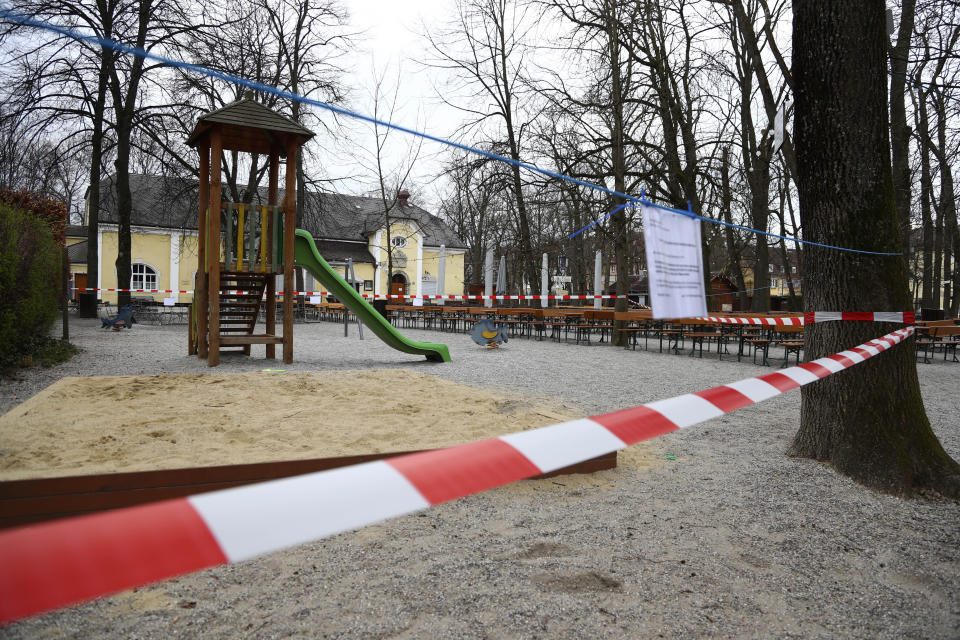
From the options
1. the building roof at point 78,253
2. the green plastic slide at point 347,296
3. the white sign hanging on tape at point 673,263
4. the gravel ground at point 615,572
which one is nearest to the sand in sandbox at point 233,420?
the gravel ground at point 615,572

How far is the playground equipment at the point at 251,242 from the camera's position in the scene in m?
9.66

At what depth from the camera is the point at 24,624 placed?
2266 millimetres

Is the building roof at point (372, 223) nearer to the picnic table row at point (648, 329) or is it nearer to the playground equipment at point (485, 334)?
the picnic table row at point (648, 329)

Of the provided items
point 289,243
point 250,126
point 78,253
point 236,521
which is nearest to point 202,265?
point 289,243

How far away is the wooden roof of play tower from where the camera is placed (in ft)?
31.6

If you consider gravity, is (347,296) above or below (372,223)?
below

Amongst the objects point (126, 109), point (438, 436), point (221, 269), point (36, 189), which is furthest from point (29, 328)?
point (36, 189)

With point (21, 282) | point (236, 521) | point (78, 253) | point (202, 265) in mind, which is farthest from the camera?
point (78, 253)

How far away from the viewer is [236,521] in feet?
3.32

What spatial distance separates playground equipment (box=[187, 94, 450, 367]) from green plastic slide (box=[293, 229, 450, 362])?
2cm

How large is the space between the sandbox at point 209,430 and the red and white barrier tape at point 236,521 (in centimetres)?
231

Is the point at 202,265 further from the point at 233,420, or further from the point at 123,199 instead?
the point at 123,199

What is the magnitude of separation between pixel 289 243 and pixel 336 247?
3705cm

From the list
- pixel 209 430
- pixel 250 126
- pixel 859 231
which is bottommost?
pixel 209 430
